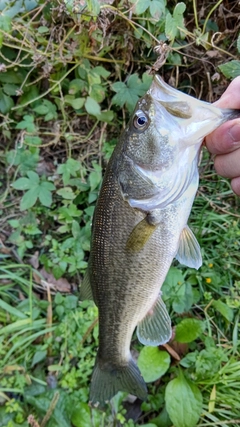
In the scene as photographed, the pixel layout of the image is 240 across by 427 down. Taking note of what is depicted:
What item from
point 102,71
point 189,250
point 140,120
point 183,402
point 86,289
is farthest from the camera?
point 102,71

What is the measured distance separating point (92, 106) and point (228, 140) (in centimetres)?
135

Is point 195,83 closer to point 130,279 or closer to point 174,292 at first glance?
point 174,292

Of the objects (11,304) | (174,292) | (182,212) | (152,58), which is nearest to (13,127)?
(152,58)

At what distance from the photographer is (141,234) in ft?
4.46

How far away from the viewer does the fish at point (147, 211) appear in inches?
48.9

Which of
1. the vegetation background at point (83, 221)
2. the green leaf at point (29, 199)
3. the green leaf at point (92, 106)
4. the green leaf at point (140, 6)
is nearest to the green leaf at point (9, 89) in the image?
the vegetation background at point (83, 221)

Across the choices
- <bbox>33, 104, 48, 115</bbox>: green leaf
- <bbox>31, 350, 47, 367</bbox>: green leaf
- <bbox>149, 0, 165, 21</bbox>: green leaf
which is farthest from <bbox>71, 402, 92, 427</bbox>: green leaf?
<bbox>149, 0, 165, 21</bbox>: green leaf

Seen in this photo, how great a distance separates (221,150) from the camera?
1.30m

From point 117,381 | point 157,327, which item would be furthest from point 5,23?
point 117,381

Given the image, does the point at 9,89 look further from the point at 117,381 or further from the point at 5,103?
the point at 117,381

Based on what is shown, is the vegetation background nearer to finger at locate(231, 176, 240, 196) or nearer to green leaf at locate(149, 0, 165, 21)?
green leaf at locate(149, 0, 165, 21)

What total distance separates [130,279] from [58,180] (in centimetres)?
137

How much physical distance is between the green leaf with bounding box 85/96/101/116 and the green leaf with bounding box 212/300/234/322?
1358 millimetres

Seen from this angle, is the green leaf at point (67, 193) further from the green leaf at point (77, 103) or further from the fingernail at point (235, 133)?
the fingernail at point (235, 133)
